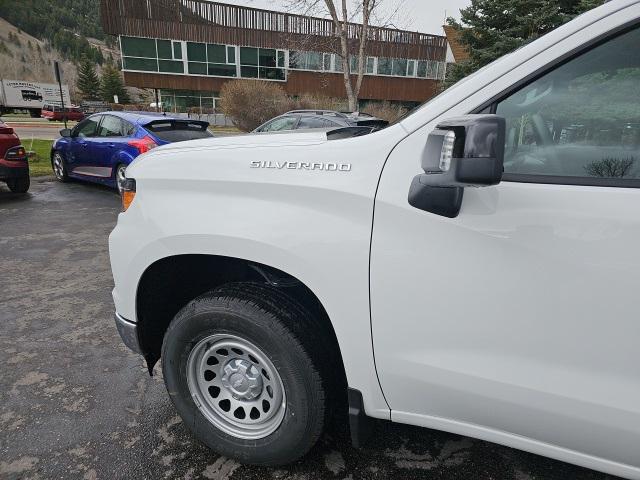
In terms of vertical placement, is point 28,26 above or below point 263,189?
above

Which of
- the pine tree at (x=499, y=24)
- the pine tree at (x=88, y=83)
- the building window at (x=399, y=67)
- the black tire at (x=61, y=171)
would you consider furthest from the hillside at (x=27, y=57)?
the black tire at (x=61, y=171)

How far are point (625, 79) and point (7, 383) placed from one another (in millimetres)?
3422

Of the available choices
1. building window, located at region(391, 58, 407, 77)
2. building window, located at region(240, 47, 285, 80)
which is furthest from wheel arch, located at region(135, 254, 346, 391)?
building window, located at region(391, 58, 407, 77)

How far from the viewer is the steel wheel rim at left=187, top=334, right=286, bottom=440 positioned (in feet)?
6.35

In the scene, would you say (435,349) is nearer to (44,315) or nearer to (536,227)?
(536,227)

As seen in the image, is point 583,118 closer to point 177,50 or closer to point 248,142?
point 248,142

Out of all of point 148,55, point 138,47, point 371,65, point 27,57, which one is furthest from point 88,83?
point 27,57

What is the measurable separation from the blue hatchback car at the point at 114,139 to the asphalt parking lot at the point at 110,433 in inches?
178

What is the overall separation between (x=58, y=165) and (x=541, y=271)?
10.8 m

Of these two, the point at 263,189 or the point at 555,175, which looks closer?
the point at 555,175

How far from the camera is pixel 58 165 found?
9.80 meters

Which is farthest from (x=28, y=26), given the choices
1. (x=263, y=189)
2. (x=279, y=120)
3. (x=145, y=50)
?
(x=263, y=189)

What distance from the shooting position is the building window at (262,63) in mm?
35562

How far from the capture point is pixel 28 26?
139 meters
